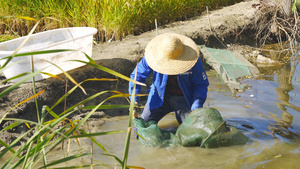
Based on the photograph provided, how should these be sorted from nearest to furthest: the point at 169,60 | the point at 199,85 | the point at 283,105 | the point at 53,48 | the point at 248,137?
the point at 169,60 → the point at 199,85 → the point at 248,137 → the point at 53,48 → the point at 283,105

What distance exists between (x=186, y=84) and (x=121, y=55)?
6.15 ft

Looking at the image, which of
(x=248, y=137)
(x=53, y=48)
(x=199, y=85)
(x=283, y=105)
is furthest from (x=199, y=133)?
(x=53, y=48)

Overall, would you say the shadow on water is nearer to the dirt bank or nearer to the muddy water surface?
the muddy water surface

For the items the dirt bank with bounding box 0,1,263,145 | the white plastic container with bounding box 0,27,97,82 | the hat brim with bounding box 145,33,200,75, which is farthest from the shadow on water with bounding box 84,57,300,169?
the white plastic container with bounding box 0,27,97,82

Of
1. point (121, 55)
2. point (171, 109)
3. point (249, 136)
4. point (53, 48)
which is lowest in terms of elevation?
point (249, 136)

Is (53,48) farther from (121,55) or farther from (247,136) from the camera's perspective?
(247,136)

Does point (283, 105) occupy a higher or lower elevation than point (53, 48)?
lower

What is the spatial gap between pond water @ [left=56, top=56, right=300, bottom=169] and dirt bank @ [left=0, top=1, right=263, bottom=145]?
0.60 m

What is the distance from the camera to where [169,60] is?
308 centimetres

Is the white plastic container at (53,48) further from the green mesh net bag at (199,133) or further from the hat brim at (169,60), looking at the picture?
the green mesh net bag at (199,133)

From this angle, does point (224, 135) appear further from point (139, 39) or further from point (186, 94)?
point (139, 39)

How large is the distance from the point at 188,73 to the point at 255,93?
5.99ft

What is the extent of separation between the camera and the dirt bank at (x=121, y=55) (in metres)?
3.66

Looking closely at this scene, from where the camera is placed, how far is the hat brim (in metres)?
3.05
